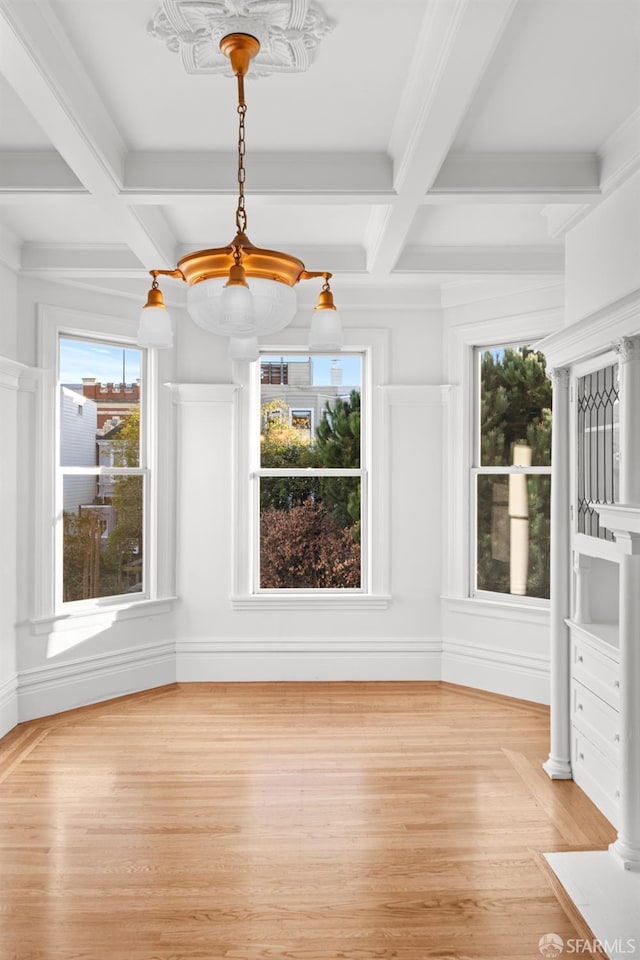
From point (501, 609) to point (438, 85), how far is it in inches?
137

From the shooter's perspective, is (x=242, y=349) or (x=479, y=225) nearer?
(x=242, y=349)

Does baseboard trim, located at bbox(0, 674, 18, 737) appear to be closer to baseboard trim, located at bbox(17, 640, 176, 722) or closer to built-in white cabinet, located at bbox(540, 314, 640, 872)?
baseboard trim, located at bbox(17, 640, 176, 722)

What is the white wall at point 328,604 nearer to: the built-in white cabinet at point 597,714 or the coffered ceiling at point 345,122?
the coffered ceiling at point 345,122

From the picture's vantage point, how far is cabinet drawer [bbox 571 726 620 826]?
3000 millimetres

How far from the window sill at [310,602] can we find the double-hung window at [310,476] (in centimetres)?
9

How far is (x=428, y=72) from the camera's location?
7.41 ft

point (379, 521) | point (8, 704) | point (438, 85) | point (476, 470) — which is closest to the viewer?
point (438, 85)

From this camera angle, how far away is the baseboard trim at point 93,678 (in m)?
4.34

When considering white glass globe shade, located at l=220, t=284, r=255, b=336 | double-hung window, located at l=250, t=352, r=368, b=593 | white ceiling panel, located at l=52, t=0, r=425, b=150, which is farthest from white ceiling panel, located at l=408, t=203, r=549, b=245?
white glass globe shade, located at l=220, t=284, r=255, b=336

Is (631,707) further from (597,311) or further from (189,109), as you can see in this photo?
(189,109)

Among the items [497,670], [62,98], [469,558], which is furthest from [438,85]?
[497,670]

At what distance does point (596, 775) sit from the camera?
10.5 ft

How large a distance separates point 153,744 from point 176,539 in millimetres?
1552

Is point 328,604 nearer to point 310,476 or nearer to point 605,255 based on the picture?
point 310,476
